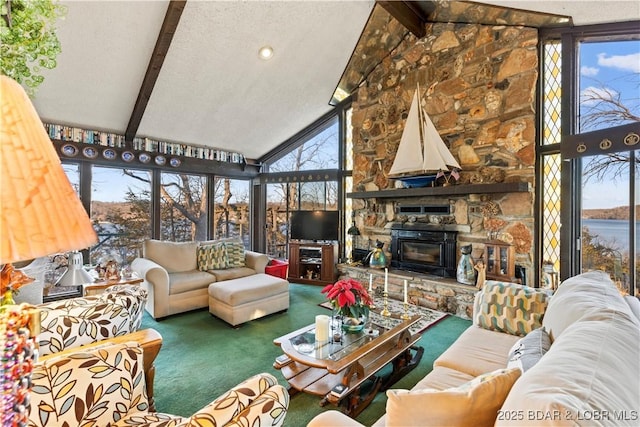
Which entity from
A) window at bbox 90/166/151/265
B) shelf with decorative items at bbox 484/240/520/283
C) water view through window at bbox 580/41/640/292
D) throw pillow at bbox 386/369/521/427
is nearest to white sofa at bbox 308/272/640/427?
throw pillow at bbox 386/369/521/427

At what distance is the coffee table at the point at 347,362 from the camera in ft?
6.23

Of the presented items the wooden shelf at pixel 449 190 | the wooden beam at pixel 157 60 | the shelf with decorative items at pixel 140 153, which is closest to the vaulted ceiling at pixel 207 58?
the wooden beam at pixel 157 60

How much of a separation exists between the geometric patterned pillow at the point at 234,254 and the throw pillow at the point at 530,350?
3721 millimetres

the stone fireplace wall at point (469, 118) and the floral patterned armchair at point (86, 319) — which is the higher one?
the stone fireplace wall at point (469, 118)

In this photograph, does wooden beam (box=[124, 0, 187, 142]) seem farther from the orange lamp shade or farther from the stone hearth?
the stone hearth

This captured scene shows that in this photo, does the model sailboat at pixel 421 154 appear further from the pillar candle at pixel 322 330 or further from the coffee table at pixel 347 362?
the pillar candle at pixel 322 330

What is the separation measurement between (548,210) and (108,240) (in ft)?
20.2

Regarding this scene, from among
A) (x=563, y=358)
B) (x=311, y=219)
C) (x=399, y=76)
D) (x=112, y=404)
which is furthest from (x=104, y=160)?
(x=563, y=358)

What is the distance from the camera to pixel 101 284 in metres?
3.29

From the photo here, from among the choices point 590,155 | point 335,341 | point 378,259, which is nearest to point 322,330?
point 335,341

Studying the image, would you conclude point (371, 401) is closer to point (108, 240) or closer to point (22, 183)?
point (22, 183)

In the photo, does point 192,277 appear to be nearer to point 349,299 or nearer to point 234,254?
point 234,254

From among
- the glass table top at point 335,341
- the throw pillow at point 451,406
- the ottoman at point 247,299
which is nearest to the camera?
the throw pillow at point 451,406

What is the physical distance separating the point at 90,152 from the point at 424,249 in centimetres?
512
